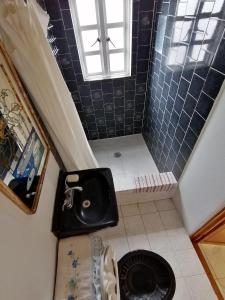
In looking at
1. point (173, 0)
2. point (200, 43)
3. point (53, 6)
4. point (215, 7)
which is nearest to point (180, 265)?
point (200, 43)

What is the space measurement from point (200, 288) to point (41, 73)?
1813 mm

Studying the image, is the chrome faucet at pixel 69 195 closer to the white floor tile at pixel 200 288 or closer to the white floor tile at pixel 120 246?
the white floor tile at pixel 120 246

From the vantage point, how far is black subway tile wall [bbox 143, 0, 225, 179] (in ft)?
3.53

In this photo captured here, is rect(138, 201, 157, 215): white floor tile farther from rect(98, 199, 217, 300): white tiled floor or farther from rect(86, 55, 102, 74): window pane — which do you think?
rect(86, 55, 102, 74): window pane

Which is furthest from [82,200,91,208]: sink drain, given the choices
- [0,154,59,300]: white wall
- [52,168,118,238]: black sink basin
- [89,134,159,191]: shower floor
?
[89,134,159,191]: shower floor

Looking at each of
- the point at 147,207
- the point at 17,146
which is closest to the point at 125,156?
the point at 147,207

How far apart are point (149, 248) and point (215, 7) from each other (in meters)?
1.74

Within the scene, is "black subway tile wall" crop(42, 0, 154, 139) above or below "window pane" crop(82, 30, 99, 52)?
below

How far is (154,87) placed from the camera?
2.13 meters

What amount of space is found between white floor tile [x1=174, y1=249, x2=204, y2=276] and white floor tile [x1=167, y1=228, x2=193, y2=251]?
4 cm

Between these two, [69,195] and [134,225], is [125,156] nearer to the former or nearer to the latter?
[134,225]

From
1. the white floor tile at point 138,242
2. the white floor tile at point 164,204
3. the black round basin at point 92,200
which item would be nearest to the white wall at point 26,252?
the black round basin at point 92,200

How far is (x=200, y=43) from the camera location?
1197 millimetres

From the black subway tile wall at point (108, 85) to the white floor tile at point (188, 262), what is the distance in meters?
1.79
